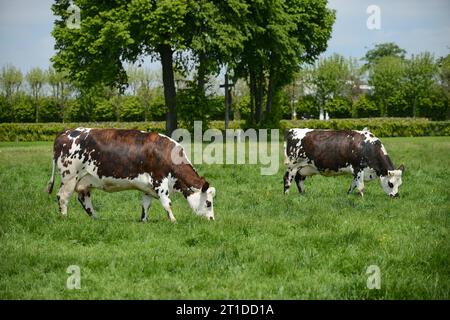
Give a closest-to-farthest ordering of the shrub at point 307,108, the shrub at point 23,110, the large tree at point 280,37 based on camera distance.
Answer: the large tree at point 280,37 → the shrub at point 23,110 → the shrub at point 307,108

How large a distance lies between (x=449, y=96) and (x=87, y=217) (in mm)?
72498

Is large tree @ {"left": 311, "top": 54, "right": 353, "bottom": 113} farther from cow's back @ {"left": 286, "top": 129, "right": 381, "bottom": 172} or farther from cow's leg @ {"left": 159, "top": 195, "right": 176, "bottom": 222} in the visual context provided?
cow's leg @ {"left": 159, "top": 195, "right": 176, "bottom": 222}

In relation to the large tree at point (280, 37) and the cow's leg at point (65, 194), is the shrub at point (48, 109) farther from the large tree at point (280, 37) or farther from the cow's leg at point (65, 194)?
the cow's leg at point (65, 194)

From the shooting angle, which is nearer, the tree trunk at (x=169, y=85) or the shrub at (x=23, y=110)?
the tree trunk at (x=169, y=85)

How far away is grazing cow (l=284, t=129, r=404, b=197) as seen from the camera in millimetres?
16500

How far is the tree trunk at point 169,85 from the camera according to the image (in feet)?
123

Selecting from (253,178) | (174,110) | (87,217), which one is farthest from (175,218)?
(174,110)

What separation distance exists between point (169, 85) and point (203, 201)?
27.2 meters

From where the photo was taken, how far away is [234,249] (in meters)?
9.09

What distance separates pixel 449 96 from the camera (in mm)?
75750

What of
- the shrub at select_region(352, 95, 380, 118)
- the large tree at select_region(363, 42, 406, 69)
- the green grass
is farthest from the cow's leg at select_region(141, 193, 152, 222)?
the large tree at select_region(363, 42, 406, 69)

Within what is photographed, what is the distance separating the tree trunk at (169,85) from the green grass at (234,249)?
2300cm

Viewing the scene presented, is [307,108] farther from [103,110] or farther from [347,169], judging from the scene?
[347,169]

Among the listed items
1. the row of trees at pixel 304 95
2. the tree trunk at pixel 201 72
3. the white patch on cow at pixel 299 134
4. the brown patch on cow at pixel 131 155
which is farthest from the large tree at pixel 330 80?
the brown patch on cow at pixel 131 155
